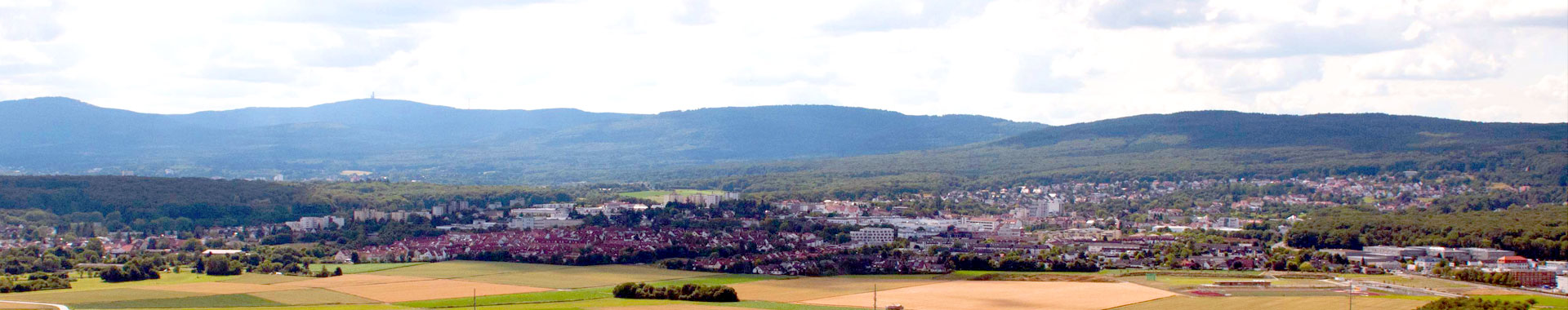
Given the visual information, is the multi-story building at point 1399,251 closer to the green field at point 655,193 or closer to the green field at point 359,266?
the green field at point 359,266

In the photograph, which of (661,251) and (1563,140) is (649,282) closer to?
(661,251)

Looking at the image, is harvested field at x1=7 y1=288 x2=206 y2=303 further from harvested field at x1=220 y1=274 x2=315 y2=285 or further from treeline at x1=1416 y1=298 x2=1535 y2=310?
treeline at x1=1416 y1=298 x2=1535 y2=310

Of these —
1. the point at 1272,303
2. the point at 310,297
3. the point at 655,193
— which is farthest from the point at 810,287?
the point at 655,193

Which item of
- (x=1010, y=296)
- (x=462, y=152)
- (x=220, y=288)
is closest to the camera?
(x=1010, y=296)

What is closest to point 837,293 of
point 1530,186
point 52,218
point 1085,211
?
point 52,218

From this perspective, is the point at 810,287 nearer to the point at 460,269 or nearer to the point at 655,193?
the point at 460,269

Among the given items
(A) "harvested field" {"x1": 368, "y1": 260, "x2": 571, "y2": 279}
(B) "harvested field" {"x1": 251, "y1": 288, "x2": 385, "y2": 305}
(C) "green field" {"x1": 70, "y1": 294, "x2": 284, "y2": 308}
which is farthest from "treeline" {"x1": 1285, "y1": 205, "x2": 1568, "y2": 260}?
(C) "green field" {"x1": 70, "y1": 294, "x2": 284, "y2": 308}

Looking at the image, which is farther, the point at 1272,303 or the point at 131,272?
the point at 131,272
